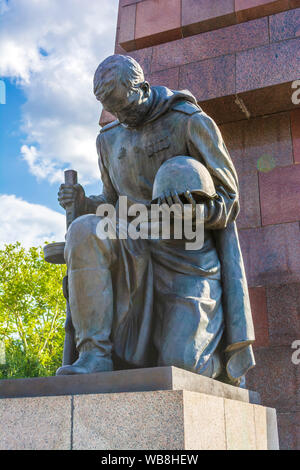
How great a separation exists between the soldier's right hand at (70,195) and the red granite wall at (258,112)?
2.20m

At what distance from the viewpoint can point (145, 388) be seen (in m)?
3.36

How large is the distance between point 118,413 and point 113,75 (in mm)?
2599

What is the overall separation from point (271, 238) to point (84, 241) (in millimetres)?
2983

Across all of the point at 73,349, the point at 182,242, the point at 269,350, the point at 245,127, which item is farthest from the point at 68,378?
the point at 245,127

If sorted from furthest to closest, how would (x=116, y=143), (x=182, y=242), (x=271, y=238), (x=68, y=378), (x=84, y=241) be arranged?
(x=271, y=238) → (x=116, y=143) → (x=182, y=242) → (x=84, y=241) → (x=68, y=378)

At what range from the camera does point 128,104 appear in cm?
464

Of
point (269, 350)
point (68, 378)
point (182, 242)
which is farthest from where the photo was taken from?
point (269, 350)

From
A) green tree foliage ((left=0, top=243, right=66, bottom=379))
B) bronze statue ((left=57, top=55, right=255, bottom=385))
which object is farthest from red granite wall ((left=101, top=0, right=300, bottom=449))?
green tree foliage ((left=0, top=243, right=66, bottom=379))

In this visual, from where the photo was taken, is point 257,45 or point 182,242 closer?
point 182,242

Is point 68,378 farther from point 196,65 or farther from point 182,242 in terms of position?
point 196,65

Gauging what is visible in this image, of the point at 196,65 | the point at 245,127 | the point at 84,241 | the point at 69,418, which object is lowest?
the point at 69,418

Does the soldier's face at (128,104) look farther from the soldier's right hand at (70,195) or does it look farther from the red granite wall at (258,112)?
the red granite wall at (258,112)

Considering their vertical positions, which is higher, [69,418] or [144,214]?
[144,214]

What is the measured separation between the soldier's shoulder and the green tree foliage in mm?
22072
